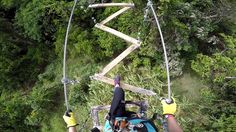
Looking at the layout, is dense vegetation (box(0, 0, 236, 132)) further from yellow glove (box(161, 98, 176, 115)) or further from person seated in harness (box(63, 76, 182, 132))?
yellow glove (box(161, 98, 176, 115))

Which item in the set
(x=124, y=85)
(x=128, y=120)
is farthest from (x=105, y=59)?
(x=128, y=120)

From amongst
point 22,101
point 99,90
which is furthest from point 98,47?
point 22,101

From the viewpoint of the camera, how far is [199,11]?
19.2ft

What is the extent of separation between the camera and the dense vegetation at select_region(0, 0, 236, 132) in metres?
5.57

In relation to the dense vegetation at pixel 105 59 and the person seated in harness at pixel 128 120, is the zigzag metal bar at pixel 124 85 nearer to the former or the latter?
the dense vegetation at pixel 105 59

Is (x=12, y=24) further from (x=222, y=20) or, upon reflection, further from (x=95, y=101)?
(x=222, y=20)

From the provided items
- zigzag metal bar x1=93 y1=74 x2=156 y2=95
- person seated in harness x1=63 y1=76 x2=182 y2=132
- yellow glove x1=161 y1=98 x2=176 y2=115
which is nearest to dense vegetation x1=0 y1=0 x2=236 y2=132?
zigzag metal bar x1=93 y1=74 x2=156 y2=95

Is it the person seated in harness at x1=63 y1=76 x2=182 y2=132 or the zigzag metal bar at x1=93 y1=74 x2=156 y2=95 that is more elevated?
the zigzag metal bar at x1=93 y1=74 x2=156 y2=95

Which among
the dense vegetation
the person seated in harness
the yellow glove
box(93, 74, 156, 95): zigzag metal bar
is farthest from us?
the dense vegetation

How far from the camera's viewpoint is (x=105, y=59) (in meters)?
7.02

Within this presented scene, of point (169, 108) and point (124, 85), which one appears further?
point (124, 85)

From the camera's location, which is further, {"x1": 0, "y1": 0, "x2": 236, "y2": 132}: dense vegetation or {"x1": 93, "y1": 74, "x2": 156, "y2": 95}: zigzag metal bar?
{"x1": 0, "y1": 0, "x2": 236, "y2": 132}: dense vegetation

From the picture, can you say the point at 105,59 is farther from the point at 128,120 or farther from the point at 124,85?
the point at 128,120

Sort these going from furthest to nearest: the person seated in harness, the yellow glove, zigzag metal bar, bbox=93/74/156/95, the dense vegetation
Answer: the dense vegetation < zigzag metal bar, bbox=93/74/156/95 < the yellow glove < the person seated in harness
